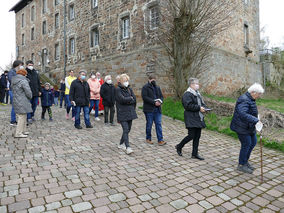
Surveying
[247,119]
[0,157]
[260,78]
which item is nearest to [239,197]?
[247,119]

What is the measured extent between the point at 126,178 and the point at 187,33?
8359 millimetres

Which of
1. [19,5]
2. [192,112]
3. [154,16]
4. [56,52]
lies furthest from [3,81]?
[19,5]

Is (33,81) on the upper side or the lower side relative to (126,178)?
upper

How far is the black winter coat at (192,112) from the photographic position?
4836mm

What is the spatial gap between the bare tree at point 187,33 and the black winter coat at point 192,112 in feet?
20.1

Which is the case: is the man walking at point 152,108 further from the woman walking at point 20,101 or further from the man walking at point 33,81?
the man walking at point 33,81

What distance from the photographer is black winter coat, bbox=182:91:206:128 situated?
15.9 feet

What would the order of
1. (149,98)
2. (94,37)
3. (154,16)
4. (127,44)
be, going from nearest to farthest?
(149,98), (154,16), (127,44), (94,37)

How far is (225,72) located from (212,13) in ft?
16.8

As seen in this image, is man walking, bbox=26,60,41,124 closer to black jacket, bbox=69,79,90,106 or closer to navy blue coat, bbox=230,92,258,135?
black jacket, bbox=69,79,90,106

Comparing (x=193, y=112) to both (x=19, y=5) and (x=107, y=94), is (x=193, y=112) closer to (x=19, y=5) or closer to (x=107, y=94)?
(x=107, y=94)

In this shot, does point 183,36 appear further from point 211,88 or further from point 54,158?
point 54,158

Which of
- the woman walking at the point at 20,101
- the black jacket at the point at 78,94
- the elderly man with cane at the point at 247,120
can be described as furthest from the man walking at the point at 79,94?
the elderly man with cane at the point at 247,120

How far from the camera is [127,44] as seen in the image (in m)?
15.4
